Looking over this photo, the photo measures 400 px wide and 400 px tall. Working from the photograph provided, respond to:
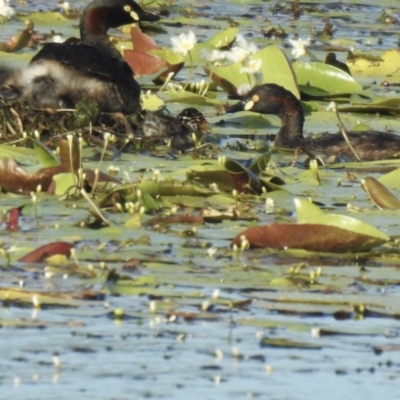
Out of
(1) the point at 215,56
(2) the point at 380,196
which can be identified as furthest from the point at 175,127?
(2) the point at 380,196

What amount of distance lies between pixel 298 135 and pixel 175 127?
101cm

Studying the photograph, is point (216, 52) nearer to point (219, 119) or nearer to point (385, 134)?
point (219, 119)

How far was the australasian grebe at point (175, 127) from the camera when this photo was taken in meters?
10.2

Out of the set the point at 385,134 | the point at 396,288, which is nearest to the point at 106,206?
the point at 396,288

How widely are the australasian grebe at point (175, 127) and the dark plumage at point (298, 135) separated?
23.8 inches

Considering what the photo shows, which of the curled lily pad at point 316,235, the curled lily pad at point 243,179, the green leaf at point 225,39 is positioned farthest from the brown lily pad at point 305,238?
the green leaf at point 225,39

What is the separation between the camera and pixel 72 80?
10570 mm

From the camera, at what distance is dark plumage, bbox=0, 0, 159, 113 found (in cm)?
1051

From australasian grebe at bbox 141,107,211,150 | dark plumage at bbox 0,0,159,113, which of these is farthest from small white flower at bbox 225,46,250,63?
australasian grebe at bbox 141,107,211,150

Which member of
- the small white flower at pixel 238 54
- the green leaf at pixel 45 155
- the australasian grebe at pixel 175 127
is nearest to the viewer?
the green leaf at pixel 45 155

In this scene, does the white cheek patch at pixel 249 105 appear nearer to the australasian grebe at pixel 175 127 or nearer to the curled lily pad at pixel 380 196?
the australasian grebe at pixel 175 127

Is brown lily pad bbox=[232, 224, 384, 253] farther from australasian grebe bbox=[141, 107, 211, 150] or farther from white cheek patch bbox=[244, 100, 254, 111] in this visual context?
white cheek patch bbox=[244, 100, 254, 111]

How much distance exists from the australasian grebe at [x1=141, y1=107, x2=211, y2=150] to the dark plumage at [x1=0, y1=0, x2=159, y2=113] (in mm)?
421

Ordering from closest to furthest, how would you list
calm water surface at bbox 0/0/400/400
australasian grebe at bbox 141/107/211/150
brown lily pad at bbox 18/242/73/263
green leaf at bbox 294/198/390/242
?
1. calm water surface at bbox 0/0/400/400
2. brown lily pad at bbox 18/242/73/263
3. green leaf at bbox 294/198/390/242
4. australasian grebe at bbox 141/107/211/150
